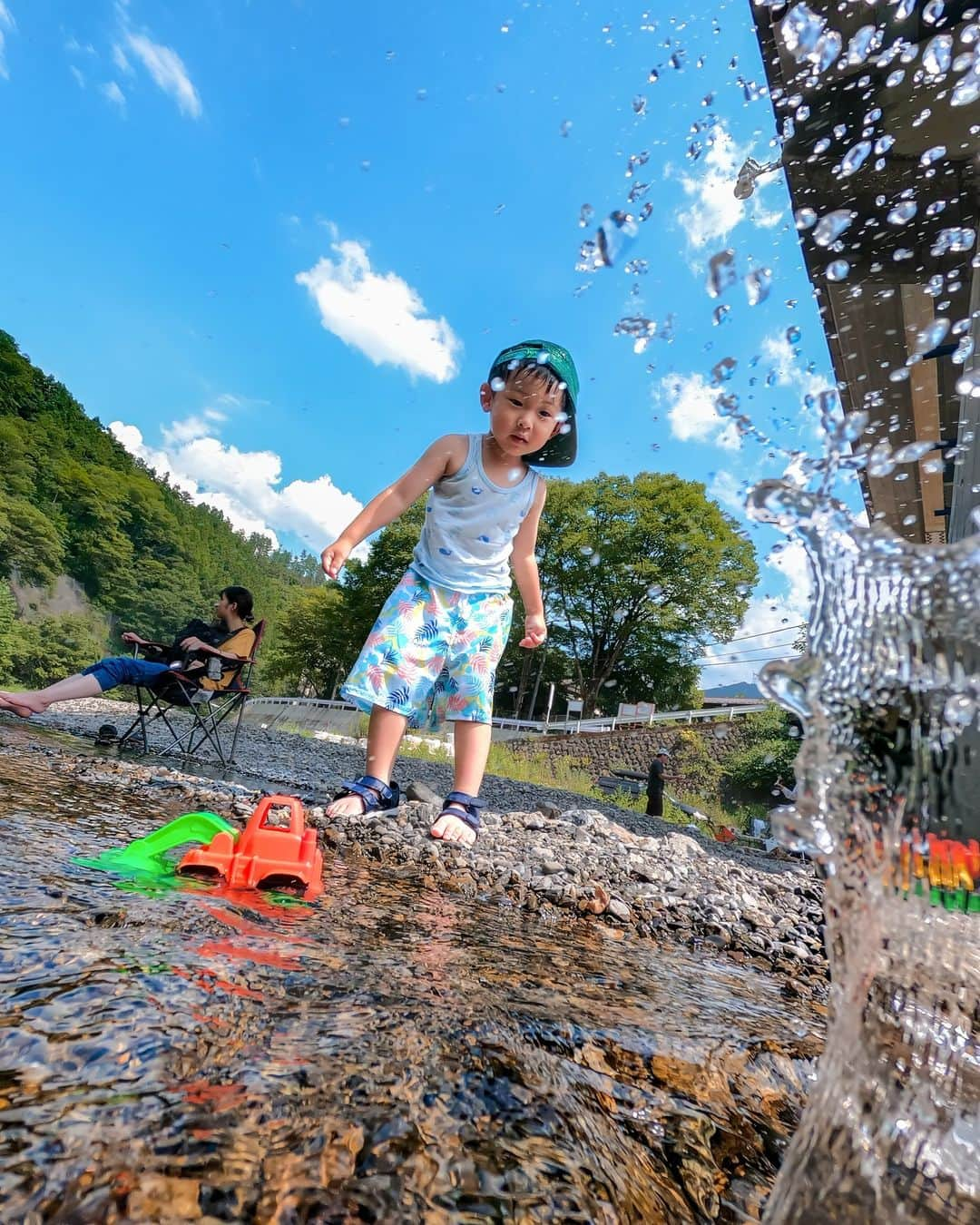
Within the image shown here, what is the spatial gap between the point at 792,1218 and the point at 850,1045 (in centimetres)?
40

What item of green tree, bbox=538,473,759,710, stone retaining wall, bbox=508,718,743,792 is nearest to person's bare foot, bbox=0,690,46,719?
stone retaining wall, bbox=508,718,743,792

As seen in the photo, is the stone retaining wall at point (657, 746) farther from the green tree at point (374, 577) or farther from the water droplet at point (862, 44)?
the water droplet at point (862, 44)

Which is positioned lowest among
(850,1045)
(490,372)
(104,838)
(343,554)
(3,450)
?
(104,838)

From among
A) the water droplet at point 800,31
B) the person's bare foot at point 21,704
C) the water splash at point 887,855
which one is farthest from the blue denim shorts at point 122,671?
the water droplet at point 800,31

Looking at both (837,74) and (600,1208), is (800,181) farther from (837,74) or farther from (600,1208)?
(600,1208)

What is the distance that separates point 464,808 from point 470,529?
4.29ft

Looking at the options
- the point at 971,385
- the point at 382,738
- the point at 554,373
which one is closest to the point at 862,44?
the point at 971,385

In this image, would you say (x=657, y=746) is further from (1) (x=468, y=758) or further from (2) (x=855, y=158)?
(1) (x=468, y=758)

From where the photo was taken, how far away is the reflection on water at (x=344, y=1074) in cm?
54

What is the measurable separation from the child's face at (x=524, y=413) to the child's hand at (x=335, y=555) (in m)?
0.93

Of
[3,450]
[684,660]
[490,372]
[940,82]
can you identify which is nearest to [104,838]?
[490,372]

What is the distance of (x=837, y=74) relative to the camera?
441 centimetres

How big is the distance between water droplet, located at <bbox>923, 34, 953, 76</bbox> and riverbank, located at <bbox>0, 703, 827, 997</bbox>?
5210 mm

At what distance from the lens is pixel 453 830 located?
2.64 meters
